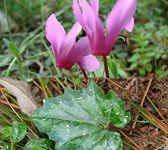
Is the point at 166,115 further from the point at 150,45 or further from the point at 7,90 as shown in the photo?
the point at 150,45

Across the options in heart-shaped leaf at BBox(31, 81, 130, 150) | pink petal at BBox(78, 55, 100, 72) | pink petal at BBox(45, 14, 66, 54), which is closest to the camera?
heart-shaped leaf at BBox(31, 81, 130, 150)

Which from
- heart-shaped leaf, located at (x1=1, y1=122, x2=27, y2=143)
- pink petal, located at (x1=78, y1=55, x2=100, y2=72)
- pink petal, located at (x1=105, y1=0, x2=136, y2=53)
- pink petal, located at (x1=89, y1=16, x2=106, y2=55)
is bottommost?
heart-shaped leaf, located at (x1=1, y1=122, x2=27, y2=143)

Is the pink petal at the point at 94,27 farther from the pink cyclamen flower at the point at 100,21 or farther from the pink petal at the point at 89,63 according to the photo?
the pink petal at the point at 89,63

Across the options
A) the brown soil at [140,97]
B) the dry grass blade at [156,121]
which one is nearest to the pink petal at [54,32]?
the brown soil at [140,97]

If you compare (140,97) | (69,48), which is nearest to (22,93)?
(69,48)

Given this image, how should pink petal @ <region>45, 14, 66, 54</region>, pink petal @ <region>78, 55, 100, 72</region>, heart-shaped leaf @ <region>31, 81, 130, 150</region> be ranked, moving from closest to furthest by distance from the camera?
1. heart-shaped leaf @ <region>31, 81, 130, 150</region>
2. pink petal @ <region>45, 14, 66, 54</region>
3. pink petal @ <region>78, 55, 100, 72</region>

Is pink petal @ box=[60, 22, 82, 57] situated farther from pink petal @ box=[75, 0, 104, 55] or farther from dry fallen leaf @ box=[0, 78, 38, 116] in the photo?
dry fallen leaf @ box=[0, 78, 38, 116]

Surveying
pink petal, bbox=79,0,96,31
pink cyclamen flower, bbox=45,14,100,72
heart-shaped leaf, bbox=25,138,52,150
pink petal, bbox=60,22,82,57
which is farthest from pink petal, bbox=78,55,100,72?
heart-shaped leaf, bbox=25,138,52,150
